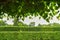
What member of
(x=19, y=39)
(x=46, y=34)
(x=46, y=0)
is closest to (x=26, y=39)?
(x=19, y=39)

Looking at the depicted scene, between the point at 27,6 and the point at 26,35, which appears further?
the point at 26,35

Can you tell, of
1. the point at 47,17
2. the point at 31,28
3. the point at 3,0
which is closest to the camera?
the point at 3,0

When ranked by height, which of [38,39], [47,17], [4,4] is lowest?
[38,39]

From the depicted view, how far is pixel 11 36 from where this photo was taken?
14836mm

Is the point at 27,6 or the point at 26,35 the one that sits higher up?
the point at 27,6

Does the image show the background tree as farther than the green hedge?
No

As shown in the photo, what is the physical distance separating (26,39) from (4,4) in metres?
8.88

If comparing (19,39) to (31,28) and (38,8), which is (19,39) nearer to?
(31,28)

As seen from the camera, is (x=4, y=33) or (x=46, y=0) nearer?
(x=46, y=0)

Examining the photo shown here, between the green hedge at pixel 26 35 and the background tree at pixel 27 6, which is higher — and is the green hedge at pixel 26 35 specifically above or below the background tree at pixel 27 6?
below

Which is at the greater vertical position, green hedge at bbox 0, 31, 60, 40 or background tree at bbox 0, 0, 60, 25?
background tree at bbox 0, 0, 60, 25

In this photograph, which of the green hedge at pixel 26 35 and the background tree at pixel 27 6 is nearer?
the background tree at pixel 27 6

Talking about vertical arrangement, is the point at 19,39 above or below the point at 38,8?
below

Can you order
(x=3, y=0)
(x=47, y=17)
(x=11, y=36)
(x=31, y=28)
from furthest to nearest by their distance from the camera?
(x=31, y=28), (x=11, y=36), (x=47, y=17), (x=3, y=0)
